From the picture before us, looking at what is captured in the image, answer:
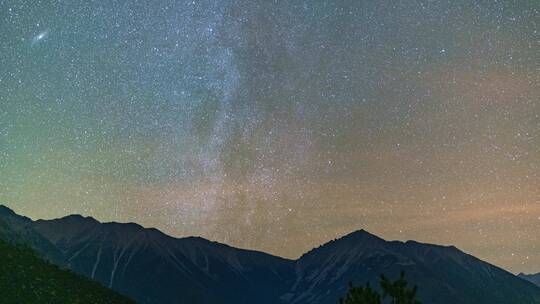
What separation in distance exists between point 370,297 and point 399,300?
184 centimetres

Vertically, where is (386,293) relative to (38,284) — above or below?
above

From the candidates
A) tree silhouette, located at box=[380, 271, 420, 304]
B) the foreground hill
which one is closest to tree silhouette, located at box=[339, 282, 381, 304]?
tree silhouette, located at box=[380, 271, 420, 304]

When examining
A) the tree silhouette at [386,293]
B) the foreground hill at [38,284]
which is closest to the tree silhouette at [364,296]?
the tree silhouette at [386,293]

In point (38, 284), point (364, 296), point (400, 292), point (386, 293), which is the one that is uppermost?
point (400, 292)

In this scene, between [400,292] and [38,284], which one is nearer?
[400,292]

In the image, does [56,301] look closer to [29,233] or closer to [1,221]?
[1,221]

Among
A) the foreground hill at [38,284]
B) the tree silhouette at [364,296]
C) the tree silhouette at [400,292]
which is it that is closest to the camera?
the tree silhouette at [400,292]

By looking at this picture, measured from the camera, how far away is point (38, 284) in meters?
65.6

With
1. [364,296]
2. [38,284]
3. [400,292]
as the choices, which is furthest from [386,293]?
[38,284]

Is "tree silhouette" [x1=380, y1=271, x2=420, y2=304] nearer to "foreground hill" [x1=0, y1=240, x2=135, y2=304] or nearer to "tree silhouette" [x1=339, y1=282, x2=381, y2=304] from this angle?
"tree silhouette" [x1=339, y1=282, x2=381, y2=304]

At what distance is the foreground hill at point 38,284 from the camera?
60031 millimetres

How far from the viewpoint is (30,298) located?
2331 inches

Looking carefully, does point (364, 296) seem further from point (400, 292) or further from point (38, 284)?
point (38, 284)

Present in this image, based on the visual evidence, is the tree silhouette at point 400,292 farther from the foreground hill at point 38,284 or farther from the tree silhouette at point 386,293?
the foreground hill at point 38,284
